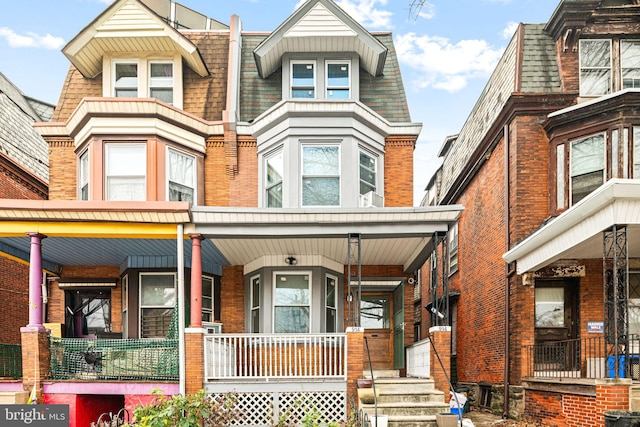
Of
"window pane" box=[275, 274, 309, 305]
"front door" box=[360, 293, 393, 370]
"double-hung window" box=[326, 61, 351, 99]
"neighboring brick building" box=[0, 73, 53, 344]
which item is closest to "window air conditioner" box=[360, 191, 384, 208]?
"window pane" box=[275, 274, 309, 305]

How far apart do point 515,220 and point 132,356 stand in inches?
346

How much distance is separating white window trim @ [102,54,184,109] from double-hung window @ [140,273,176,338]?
14.1ft

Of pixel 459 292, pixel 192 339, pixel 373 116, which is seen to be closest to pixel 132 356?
pixel 192 339

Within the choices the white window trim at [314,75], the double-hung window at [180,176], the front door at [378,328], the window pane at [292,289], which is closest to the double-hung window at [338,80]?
the white window trim at [314,75]

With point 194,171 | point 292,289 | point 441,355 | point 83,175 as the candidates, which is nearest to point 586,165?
point 441,355

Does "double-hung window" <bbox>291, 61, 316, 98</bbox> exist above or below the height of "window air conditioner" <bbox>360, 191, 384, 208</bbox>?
above

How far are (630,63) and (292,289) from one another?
31.7ft

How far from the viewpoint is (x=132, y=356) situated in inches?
420

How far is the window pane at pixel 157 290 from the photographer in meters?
13.0

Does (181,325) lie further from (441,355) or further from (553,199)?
(553,199)

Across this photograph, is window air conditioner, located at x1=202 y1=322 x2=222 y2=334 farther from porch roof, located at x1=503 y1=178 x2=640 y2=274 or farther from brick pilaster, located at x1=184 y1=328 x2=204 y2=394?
porch roof, located at x1=503 y1=178 x2=640 y2=274

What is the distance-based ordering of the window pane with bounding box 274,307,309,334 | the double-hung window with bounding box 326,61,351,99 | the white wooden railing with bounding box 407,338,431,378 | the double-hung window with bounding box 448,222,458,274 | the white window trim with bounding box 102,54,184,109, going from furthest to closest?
1. the double-hung window with bounding box 448,222,458,274
2. the double-hung window with bounding box 326,61,351,99
3. the white window trim with bounding box 102,54,184,109
4. the window pane with bounding box 274,307,309,334
5. the white wooden railing with bounding box 407,338,431,378

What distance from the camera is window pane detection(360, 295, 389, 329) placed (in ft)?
46.3

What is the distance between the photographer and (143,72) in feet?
45.0
